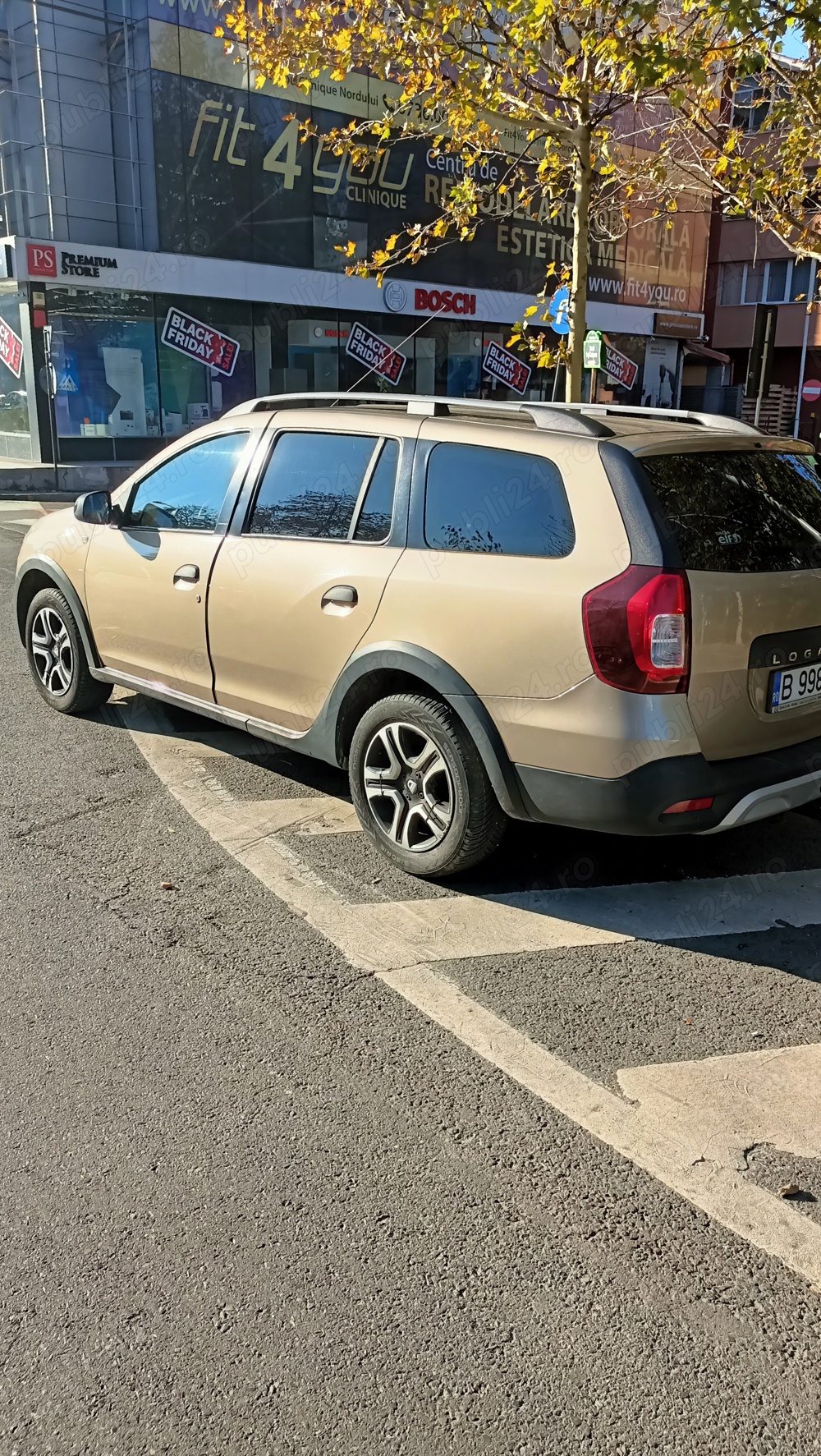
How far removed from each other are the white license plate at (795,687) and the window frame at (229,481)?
253cm

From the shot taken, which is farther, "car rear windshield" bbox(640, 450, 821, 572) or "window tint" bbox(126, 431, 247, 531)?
"window tint" bbox(126, 431, 247, 531)

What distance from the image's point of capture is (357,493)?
4656 millimetres

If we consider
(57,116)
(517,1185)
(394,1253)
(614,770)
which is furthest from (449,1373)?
(57,116)

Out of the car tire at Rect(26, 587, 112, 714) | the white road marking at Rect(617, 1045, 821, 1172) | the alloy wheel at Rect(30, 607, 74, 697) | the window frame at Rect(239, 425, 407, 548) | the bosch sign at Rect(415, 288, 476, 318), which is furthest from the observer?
the bosch sign at Rect(415, 288, 476, 318)

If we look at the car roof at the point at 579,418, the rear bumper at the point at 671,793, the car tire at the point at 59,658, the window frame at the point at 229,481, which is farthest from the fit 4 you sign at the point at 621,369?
the rear bumper at the point at 671,793

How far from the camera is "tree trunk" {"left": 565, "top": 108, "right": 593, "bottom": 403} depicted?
428 inches

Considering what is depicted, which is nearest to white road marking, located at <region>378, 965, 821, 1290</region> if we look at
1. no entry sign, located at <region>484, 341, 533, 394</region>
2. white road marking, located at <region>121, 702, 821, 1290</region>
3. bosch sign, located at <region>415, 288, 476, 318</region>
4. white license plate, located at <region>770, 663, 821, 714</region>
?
white road marking, located at <region>121, 702, 821, 1290</region>

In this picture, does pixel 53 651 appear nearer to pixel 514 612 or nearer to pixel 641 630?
pixel 514 612

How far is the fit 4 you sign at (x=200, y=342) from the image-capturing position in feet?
82.9

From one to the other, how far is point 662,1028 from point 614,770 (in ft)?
2.74

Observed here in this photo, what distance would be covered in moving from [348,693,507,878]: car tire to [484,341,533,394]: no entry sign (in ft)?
97.3

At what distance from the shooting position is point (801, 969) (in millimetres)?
3850

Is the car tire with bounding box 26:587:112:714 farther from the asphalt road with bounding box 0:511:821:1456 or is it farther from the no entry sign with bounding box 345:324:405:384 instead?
the no entry sign with bounding box 345:324:405:384

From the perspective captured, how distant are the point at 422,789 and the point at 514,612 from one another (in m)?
0.84
